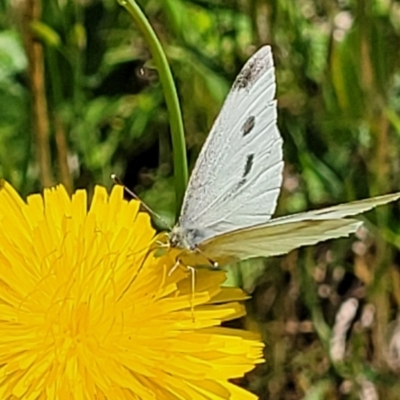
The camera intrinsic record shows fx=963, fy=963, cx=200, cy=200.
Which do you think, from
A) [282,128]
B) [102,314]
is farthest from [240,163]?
[282,128]

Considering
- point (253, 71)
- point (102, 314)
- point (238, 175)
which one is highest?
point (253, 71)

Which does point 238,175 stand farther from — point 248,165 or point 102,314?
point 102,314

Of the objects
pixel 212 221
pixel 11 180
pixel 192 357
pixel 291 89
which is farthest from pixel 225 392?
pixel 291 89

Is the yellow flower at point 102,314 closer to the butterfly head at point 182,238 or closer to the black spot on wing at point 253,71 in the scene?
the butterfly head at point 182,238

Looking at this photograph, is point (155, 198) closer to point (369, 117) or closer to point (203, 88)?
point (203, 88)

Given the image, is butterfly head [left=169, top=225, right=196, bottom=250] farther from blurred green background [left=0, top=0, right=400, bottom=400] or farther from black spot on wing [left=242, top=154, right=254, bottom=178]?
blurred green background [left=0, top=0, right=400, bottom=400]
